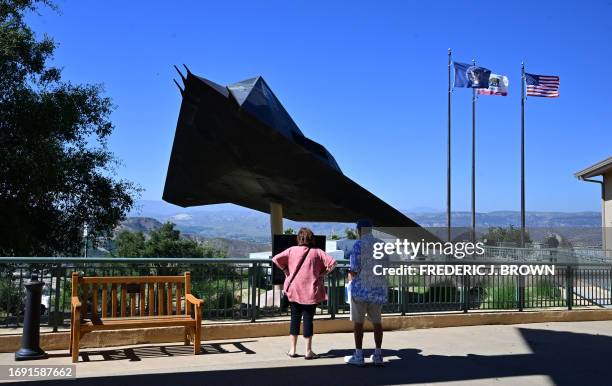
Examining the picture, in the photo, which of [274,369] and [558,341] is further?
[558,341]

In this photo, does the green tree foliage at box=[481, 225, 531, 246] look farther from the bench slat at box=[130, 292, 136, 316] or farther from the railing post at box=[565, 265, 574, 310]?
the bench slat at box=[130, 292, 136, 316]

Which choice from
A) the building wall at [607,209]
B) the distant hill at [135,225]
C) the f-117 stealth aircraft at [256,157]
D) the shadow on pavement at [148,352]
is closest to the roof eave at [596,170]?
the building wall at [607,209]

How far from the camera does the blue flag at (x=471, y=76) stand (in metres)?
37.1

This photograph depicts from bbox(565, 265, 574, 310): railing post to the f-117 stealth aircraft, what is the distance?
441 centimetres

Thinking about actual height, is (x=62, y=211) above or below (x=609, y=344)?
above

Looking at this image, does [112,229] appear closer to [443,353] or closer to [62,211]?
[62,211]

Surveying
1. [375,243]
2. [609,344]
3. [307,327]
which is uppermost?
[375,243]

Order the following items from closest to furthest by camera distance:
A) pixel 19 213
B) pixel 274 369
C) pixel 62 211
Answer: pixel 274 369, pixel 19 213, pixel 62 211

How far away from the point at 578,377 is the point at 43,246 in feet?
44.7

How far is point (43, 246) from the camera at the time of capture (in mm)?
15711

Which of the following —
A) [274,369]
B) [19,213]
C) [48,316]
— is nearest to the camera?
[274,369]

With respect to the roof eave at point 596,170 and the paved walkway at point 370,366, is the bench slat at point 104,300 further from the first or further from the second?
the roof eave at point 596,170

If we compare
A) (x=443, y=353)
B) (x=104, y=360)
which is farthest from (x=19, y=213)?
(x=443, y=353)

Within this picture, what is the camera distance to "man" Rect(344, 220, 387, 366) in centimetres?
704
